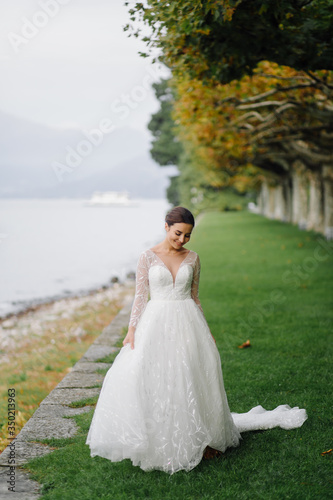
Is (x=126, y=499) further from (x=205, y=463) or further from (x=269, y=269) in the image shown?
(x=269, y=269)

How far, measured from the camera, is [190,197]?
184ft

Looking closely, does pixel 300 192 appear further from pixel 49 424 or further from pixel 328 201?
pixel 49 424

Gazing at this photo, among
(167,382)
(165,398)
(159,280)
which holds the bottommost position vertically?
(165,398)

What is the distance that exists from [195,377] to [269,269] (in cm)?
1207

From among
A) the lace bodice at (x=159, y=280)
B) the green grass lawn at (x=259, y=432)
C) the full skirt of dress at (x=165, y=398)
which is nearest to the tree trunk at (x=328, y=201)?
the green grass lawn at (x=259, y=432)

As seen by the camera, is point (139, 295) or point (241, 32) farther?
point (241, 32)

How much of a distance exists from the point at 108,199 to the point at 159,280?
15235 cm

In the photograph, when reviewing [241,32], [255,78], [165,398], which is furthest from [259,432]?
[255,78]

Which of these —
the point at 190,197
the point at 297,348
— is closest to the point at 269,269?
the point at 297,348

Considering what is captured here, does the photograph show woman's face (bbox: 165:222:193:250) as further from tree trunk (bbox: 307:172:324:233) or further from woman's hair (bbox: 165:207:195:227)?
tree trunk (bbox: 307:172:324:233)

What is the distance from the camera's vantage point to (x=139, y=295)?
14.4ft

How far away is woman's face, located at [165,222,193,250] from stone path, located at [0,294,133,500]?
1955mm

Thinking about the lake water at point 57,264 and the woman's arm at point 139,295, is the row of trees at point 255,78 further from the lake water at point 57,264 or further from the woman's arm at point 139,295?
the lake water at point 57,264

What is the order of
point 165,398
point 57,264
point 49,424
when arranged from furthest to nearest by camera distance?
point 57,264
point 49,424
point 165,398
